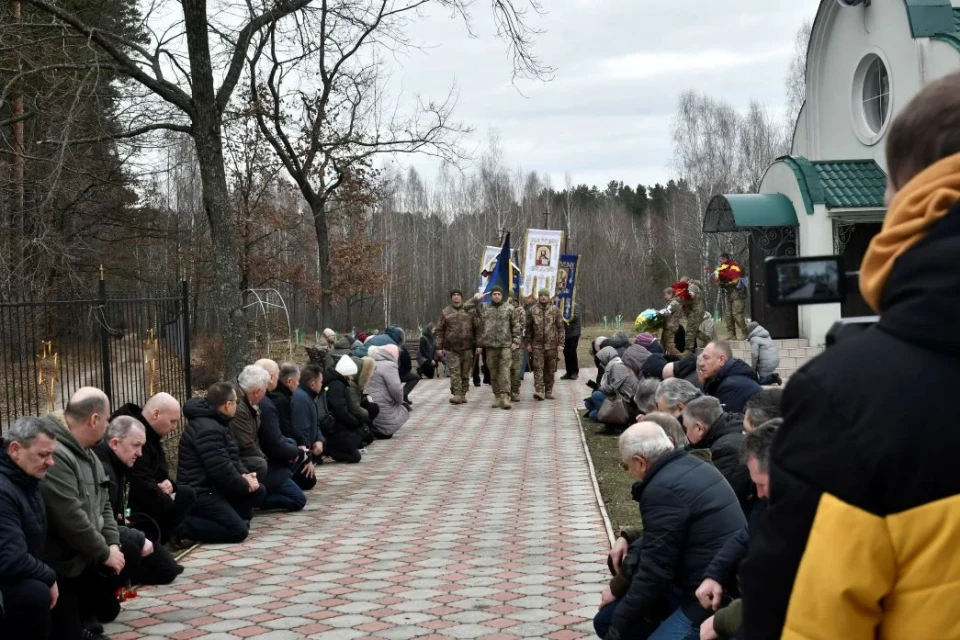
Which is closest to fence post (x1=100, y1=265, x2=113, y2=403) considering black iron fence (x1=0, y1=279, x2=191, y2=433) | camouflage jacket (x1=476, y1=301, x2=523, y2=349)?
black iron fence (x1=0, y1=279, x2=191, y2=433)

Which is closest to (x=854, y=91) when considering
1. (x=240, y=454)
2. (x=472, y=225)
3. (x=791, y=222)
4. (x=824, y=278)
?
(x=791, y=222)

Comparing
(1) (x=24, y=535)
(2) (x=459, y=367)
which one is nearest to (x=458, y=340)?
(2) (x=459, y=367)

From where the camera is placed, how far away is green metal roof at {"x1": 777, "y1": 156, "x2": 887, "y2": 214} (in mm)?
20859

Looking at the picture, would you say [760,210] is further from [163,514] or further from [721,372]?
[163,514]

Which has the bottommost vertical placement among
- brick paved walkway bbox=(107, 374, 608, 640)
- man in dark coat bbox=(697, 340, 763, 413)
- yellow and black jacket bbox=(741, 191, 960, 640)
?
brick paved walkway bbox=(107, 374, 608, 640)

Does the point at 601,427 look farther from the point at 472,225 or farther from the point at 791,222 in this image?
the point at 472,225

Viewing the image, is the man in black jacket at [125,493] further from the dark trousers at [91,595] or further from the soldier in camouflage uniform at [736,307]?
the soldier in camouflage uniform at [736,307]

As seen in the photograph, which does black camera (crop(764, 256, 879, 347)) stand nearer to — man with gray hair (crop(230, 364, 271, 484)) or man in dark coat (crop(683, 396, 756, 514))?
man in dark coat (crop(683, 396, 756, 514))

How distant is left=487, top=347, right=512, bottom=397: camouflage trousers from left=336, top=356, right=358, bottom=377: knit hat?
5800mm

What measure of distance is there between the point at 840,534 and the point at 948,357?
319 millimetres

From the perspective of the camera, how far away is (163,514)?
8273mm

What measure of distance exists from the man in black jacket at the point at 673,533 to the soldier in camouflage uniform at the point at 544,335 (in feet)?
51.3

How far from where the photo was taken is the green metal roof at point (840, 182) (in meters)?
20.9

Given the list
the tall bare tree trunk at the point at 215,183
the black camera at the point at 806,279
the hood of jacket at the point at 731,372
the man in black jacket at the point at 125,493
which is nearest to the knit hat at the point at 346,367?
the tall bare tree trunk at the point at 215,183
